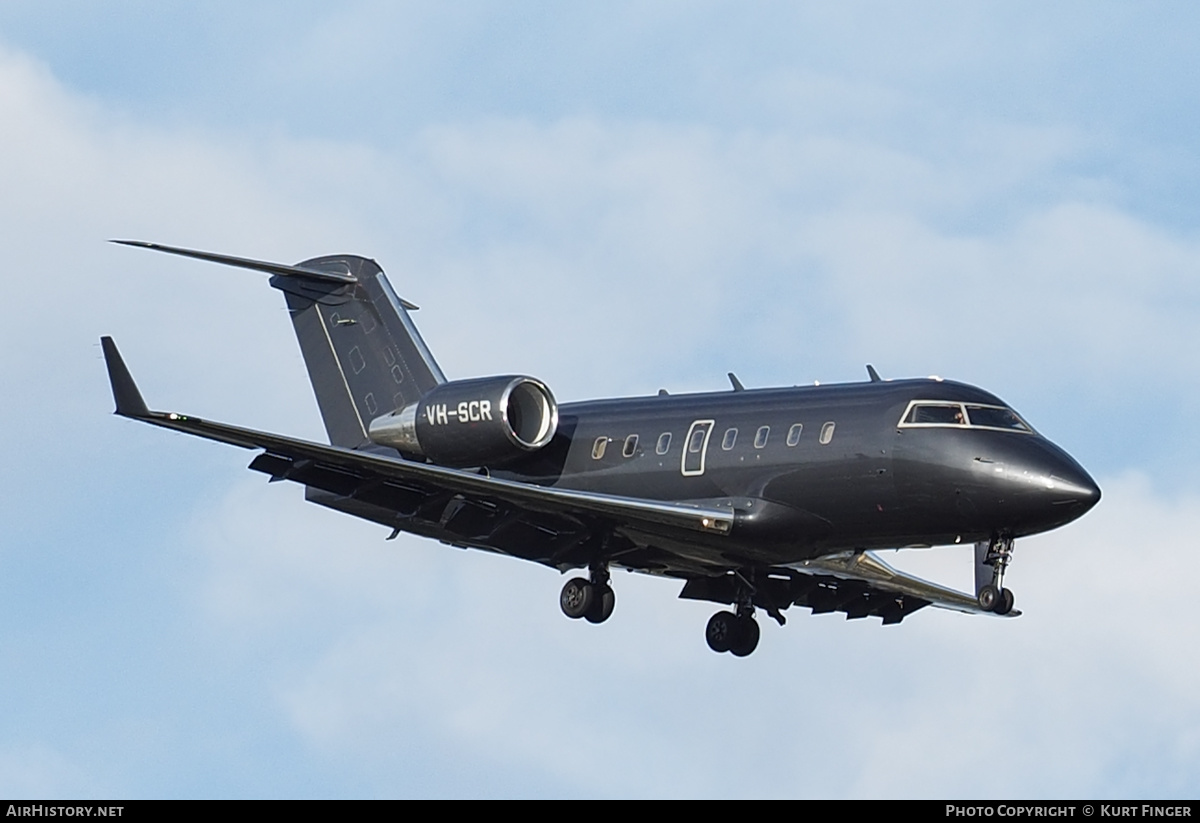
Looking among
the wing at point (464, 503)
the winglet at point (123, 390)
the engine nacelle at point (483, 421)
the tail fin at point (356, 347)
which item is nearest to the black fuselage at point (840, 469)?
the wing at point (464, 503)

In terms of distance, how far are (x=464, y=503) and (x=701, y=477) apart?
145 inches

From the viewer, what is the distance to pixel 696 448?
33.9 m

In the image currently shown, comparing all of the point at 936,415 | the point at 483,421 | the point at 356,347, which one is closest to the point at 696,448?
the point at 483,421

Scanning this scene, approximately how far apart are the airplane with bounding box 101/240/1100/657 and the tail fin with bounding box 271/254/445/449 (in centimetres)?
5

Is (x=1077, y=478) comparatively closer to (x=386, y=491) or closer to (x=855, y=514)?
(x=855, y=514)

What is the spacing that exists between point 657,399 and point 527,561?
3.32 meters

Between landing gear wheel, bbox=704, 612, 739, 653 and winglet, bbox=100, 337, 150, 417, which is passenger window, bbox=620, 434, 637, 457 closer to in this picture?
landing gear wheel, bbox=704, 612, 739, 653

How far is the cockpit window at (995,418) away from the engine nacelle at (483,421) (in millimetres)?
6909

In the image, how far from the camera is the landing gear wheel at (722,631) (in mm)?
36375

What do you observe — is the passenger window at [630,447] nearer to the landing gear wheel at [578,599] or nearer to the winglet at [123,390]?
the landing gear wheel at [578,599]

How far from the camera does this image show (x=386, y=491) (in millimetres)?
34531

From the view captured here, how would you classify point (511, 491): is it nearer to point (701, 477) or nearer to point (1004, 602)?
point (701, 477)
